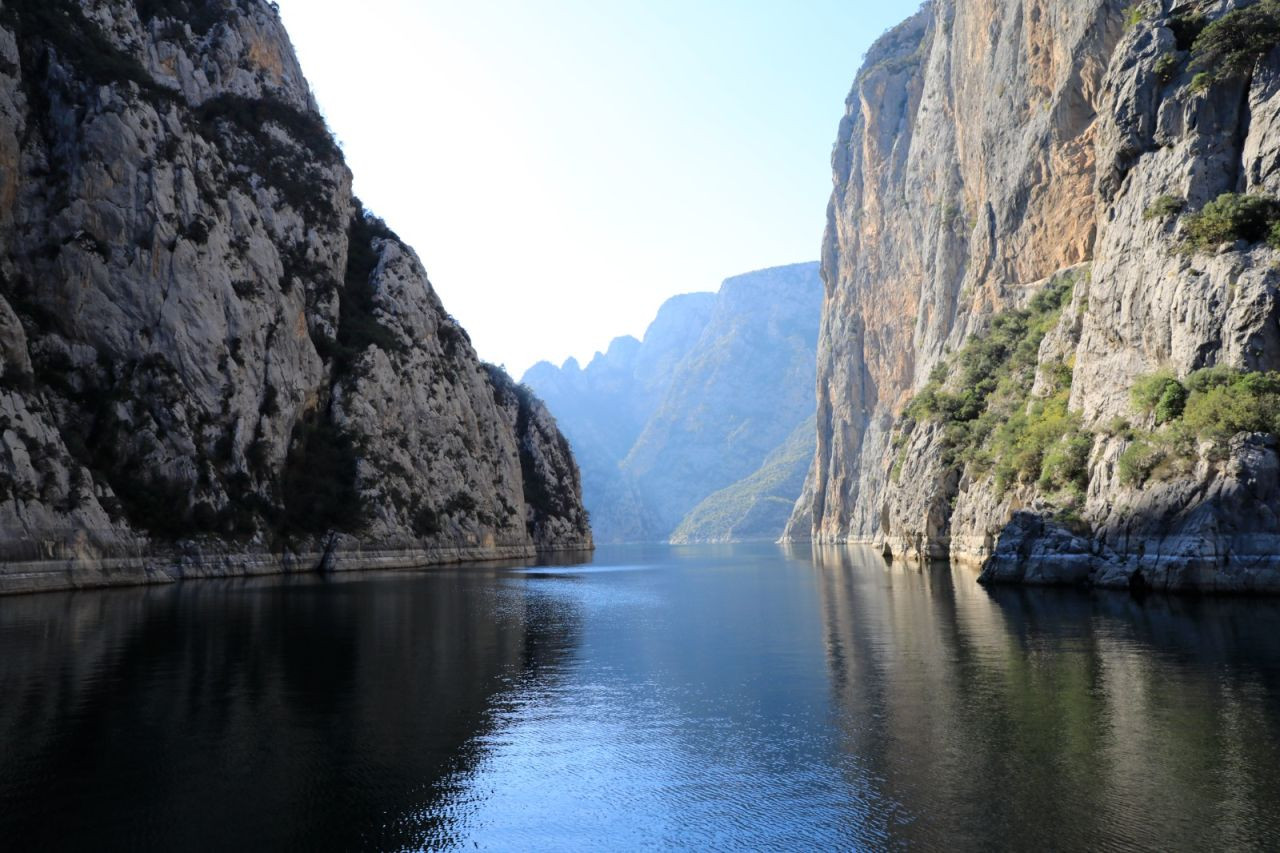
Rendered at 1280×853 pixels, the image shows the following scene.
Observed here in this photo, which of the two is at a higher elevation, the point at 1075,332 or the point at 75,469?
the point at 1075,332

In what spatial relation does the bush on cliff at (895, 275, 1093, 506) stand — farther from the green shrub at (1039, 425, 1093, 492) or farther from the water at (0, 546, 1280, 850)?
the water at (0, 546, 1280, 850)

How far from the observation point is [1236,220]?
39531 millimetres

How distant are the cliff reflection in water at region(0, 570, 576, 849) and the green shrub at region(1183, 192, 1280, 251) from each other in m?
33.5

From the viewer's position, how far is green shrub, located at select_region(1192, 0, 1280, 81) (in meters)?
43.5

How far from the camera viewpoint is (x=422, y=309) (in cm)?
10188

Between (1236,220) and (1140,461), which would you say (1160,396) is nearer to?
(1140,461)

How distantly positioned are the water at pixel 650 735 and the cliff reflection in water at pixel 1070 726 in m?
0.06

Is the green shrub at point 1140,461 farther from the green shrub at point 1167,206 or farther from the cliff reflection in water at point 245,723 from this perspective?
the cliff reflection in water at point 245,723

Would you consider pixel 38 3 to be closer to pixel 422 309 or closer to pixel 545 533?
pixel 422 309

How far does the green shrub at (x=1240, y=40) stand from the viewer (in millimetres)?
43531

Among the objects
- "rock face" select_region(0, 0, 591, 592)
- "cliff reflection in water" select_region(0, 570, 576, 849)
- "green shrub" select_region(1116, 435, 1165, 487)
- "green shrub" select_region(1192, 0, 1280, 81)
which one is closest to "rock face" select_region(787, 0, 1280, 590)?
"green shrub" select_region(1116, 435, 1165, 487)

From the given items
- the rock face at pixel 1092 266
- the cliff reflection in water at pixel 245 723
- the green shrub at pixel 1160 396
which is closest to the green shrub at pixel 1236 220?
the rock face at pixel 1092 266

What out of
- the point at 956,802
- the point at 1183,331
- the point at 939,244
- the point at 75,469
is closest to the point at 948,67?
the point at 939,244

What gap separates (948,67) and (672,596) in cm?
10538
